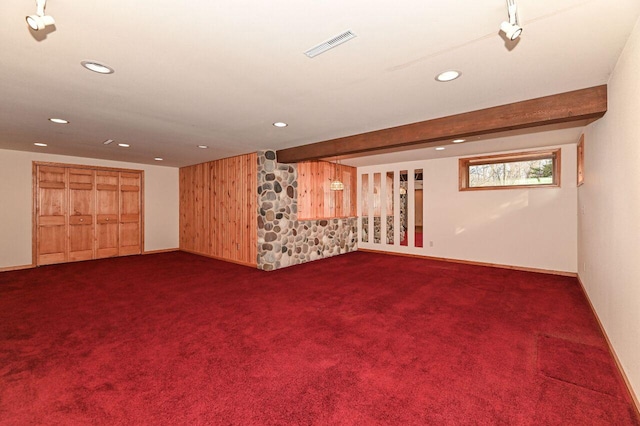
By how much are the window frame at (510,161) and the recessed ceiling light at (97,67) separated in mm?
6346

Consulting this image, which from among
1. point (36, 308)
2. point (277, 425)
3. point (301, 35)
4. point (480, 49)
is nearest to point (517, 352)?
point (277, 425)

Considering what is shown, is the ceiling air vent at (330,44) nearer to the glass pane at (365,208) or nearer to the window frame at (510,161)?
the window frame at (510,161)

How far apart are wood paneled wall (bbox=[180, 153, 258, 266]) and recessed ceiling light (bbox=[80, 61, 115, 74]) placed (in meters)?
3.62

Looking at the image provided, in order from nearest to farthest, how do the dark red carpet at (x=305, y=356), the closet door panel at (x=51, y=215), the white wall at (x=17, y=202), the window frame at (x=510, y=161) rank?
1. the dark red carpet at (x=305, y=356)
2. the window frame at (x=510, y=161)
3. the white wall at (x=17, y=202)
4. the closet door panel at (x=51, y=215)

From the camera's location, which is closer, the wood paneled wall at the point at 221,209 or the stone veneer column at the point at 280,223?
the stone veneer column at the point at 280,223

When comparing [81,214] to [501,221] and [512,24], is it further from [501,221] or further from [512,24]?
[501,221]

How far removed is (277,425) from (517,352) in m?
2.13

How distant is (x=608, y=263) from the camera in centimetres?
274

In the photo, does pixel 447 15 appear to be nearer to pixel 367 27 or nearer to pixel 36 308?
pixel 367 27

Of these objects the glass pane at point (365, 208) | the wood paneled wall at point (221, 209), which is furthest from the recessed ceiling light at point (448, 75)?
the glass pane at point (365, 208)

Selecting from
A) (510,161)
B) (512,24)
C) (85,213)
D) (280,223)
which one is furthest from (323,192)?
(512,24)

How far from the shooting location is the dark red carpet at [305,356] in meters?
1.83

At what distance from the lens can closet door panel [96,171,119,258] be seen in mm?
6961

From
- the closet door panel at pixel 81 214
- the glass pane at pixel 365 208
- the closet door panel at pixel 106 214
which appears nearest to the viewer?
the closet door panel at pixel 81 214
